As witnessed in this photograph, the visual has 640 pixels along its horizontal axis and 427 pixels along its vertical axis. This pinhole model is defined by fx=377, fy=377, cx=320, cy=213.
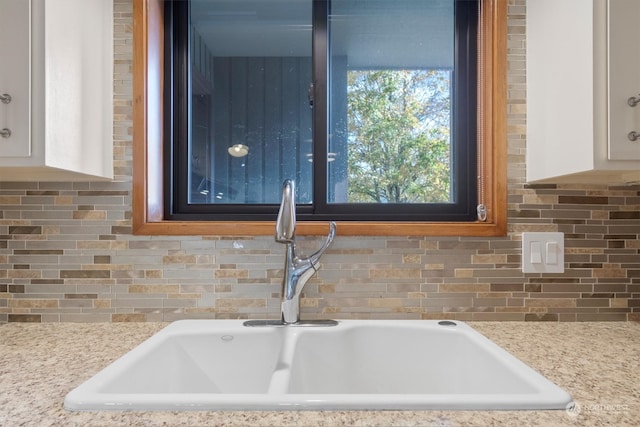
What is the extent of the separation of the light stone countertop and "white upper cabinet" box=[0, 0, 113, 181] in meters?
0.44

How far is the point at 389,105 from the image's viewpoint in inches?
52.8

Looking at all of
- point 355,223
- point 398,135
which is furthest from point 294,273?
point 398,135

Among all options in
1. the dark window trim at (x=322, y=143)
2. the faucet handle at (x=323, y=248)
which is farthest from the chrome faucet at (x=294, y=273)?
the dark window trim at (x=322, y=143)

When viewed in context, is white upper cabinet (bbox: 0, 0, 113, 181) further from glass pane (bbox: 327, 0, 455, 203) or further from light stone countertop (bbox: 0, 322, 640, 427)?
glass pane (bbox: 327, 0, 455, 203)

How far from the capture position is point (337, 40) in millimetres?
1348

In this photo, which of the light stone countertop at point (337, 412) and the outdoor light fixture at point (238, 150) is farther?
the outdoor light fixture at point (238, 150)

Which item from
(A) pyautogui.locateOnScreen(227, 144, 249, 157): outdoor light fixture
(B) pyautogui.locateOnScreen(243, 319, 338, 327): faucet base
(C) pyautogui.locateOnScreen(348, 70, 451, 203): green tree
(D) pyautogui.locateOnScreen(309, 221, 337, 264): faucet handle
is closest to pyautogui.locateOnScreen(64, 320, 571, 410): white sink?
(B) pyautogui.locateOnScreen(243, 319, 338, 327): faucet base

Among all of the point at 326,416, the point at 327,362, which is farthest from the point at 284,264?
the point at 326,416

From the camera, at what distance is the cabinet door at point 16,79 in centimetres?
83

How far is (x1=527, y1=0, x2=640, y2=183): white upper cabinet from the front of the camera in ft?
2.74

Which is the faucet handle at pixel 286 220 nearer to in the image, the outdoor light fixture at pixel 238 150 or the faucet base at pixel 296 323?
the faucet base at pixel 296 323

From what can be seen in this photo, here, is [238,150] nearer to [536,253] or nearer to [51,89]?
[51,89]

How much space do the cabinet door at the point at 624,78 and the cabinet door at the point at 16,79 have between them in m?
1.29

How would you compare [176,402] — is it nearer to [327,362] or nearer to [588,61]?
[327,362]
